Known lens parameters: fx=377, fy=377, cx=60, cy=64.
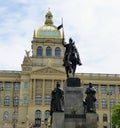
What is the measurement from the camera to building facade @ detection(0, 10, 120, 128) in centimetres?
11325

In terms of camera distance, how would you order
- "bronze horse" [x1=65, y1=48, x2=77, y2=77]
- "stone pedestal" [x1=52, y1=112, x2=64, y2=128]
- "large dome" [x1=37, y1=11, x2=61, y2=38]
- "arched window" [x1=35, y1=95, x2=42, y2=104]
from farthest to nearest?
"large dome" [x1=37, y1=11, x2=61, y2=38] < "arched window" [x1=35, y1=95, x2=42, y2=104] < "bronze horse" [x1=65, y1=48, x2=77, y2=77] < "stone pedestal" [x1=52, y1=112, x2=64, y2=128]

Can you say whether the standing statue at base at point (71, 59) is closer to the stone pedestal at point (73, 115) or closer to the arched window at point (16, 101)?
the stone pedestal at point (73, 115)

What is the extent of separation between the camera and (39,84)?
116 m

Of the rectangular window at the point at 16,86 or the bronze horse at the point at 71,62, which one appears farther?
the rectangular window at the point at 16,86

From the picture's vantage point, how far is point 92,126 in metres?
28.7

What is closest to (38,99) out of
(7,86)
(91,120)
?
(7,86)

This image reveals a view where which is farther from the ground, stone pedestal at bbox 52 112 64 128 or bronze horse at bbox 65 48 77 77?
bronze horse at bbox 65 48 77 77

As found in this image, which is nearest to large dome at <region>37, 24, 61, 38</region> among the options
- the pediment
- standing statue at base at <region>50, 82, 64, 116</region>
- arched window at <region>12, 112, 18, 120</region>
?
the pediment

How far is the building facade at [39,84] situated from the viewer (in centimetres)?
11325

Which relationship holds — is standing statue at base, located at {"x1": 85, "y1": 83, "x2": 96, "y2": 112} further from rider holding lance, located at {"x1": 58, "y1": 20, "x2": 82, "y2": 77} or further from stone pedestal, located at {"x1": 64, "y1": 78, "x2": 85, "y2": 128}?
rider holding lance, located at {"x1": 58, "y1": 20, "x2": 82, "y2": 77}

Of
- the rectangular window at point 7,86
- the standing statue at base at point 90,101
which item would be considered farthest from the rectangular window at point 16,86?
the standing statue at base at point 90,101

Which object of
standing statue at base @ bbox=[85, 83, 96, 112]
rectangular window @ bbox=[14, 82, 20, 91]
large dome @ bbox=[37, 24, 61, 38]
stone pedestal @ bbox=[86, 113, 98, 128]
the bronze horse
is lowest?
stone pedestal @ bbox=[86, 113, 98, 128]

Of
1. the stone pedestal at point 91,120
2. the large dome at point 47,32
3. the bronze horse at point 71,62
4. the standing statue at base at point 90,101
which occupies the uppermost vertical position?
the large dome at point 47,32

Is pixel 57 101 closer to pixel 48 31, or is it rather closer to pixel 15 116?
pixel 15 116
